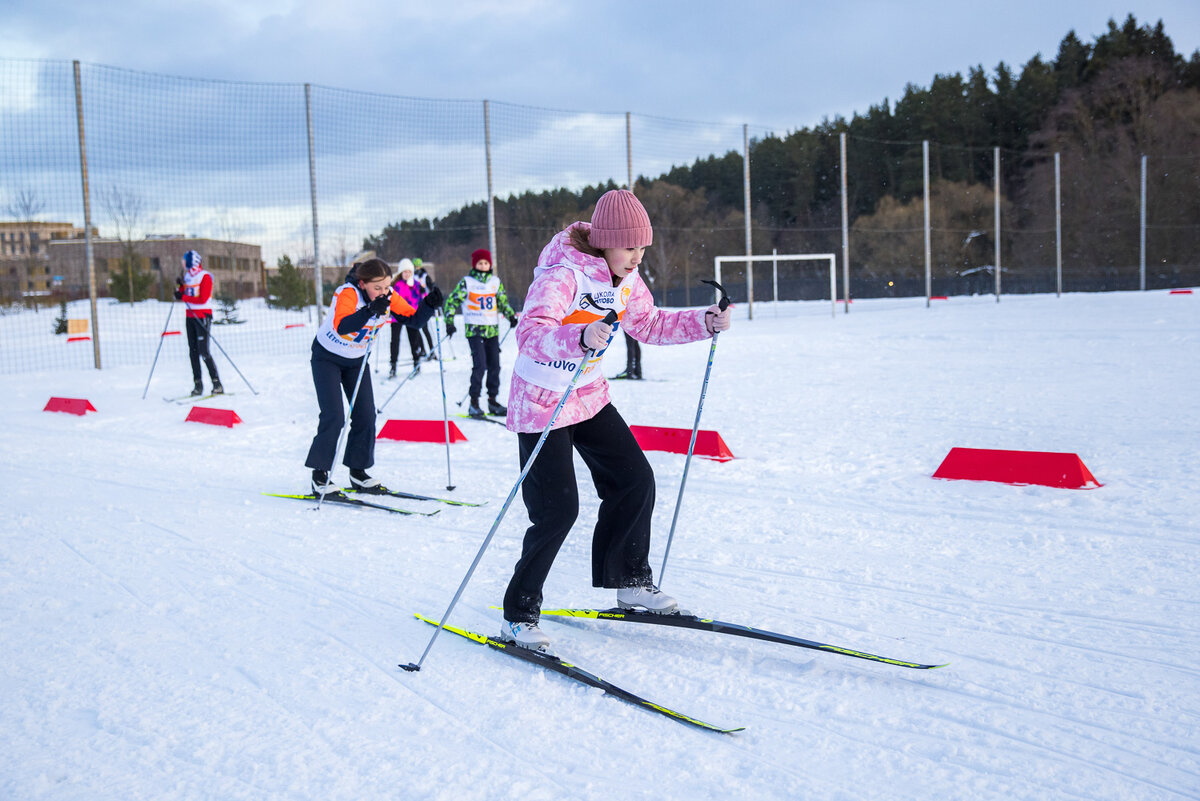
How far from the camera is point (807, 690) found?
2541 millimetres

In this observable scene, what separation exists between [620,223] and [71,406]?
28.1 ft

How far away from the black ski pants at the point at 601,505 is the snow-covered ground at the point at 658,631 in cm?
24

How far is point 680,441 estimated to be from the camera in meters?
5.94

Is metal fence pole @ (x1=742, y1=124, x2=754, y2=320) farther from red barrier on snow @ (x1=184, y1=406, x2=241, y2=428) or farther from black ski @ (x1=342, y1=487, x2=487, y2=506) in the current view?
black ski @ (x1=342, y1=487, x2=487, y2=506)

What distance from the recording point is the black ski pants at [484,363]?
8062mm

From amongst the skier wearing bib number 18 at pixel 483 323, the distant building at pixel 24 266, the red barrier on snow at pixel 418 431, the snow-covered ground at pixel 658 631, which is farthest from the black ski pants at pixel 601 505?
the distant building at pixel 24 266

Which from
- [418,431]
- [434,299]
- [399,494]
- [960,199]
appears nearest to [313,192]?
[418,431]

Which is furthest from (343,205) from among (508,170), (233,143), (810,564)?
(810,564)

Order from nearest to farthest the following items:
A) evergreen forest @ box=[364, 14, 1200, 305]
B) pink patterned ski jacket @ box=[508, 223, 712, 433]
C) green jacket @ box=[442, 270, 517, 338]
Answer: pink patterned ski jacket @ box=[508, 223, 712, 433], green jacket @ box=[442, 270, 517, 338], evergreen forest @ box=[364, 14, 1200, 305]

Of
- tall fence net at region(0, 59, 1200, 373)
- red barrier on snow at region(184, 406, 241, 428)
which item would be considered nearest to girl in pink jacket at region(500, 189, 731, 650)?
red barrier on snow at region(184, 406, 241, 428)

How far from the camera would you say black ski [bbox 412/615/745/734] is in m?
2.36

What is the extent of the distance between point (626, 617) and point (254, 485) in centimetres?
355

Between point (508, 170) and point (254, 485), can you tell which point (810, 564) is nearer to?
point (254, 485)

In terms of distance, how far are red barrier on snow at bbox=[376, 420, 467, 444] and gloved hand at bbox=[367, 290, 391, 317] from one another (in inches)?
82.4
